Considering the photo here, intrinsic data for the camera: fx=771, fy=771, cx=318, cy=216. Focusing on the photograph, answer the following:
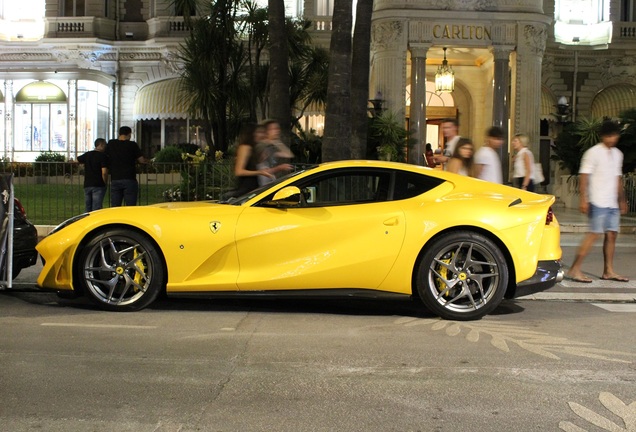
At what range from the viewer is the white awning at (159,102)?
30.5 meters

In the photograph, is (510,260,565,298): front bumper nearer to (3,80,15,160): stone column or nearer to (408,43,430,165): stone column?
(408,43,430,165): stone column

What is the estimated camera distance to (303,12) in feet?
97.6

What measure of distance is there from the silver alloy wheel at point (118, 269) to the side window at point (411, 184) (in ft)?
7.39

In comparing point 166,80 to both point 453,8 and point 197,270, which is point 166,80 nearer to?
point 453,8

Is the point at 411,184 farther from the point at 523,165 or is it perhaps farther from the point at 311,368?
the point at 523,165

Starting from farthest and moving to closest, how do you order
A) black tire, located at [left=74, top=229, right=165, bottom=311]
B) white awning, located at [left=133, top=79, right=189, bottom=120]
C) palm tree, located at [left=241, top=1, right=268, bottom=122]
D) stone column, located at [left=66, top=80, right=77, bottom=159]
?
white awning, located at [left=133, top=79, right=189, bottom=120] → stone column, located at [left=66, top=80, right=77, bottom=159] → palm tree, located at [left=241, top=1, right=268, bottom=122] → black tire, located at [left=74, top=229, right=165, bottom=311]

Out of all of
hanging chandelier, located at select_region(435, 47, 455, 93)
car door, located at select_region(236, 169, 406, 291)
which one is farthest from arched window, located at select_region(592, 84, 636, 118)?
car door, located at select_region(236, 169, 406, 291)

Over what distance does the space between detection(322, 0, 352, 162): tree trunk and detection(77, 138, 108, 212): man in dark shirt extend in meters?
4.38

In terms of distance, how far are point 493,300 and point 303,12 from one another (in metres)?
24.8

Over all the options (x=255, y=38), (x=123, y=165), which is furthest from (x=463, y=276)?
(x=255, y=38)

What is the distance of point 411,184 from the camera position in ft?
22.6

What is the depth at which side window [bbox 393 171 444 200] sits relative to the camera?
6852mm

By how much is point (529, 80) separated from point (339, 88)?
11554mm

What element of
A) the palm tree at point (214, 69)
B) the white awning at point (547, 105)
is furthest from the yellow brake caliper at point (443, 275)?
the white awning at point (547, 105)
